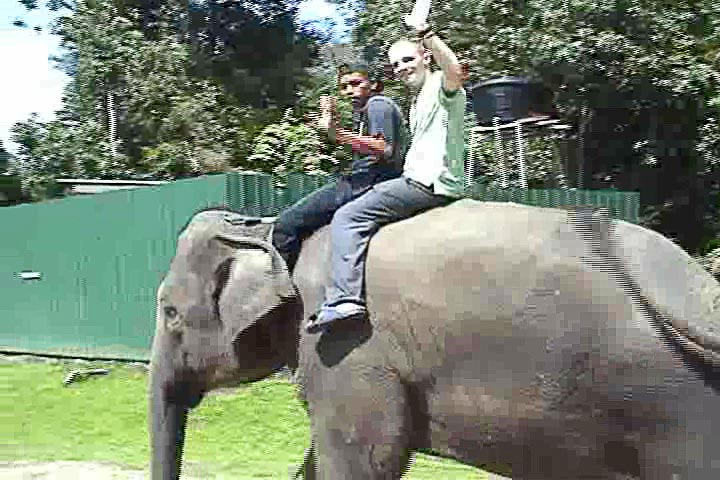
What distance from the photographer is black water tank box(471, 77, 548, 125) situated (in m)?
17.2

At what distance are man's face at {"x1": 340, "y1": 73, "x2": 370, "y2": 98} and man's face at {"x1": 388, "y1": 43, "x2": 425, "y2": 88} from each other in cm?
23

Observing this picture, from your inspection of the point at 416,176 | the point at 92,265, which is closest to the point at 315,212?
the point at 416,176

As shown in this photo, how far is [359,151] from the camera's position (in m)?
5.80

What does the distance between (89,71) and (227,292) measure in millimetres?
25207

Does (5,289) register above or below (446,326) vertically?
below

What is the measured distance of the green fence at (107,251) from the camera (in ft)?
45.9

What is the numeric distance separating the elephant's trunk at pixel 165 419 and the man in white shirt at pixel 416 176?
104 cm

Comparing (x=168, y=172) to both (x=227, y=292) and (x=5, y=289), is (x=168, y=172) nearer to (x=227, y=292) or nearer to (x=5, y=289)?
(x=5, y=289)

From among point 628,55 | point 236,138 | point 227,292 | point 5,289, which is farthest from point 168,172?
point 227,292

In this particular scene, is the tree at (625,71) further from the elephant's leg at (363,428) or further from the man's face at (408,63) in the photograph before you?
the elephant's leg at (363,428)

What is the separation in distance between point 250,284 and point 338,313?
667mm

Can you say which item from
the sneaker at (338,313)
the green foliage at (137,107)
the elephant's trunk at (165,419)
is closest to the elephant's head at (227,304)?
the elephant's trunk at (165,419)

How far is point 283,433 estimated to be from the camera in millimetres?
11938

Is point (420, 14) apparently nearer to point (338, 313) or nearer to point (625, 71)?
point (338, 313)
